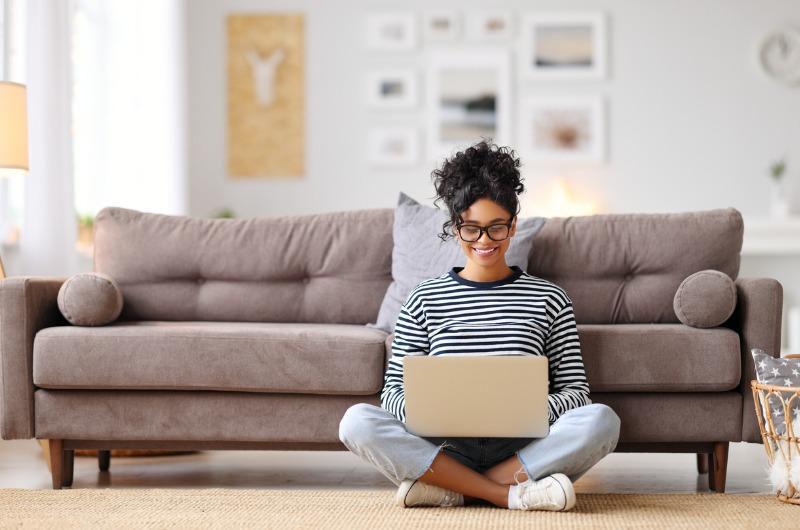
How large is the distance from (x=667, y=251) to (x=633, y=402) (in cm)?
55

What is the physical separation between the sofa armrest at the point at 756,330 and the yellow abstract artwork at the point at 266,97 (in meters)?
4.21

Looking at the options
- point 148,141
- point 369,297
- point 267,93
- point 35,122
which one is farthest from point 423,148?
point 369,297

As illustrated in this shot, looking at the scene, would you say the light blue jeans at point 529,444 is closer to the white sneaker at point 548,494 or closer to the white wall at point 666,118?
the white sneaker at point 548,494

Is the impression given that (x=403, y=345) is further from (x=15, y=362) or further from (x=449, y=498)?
(x=15, y=362)

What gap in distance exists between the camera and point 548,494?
2.13 m

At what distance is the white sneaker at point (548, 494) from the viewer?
2.12 meters

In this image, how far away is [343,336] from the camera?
2.60 m

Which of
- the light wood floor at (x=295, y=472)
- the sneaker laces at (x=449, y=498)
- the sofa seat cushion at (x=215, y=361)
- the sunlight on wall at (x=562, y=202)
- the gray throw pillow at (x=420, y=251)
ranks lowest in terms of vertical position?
the light wood floor at (x=295, y=472)

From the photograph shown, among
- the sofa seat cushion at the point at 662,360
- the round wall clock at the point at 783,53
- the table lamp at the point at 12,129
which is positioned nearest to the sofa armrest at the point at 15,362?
the table lamp at the point at 12,129

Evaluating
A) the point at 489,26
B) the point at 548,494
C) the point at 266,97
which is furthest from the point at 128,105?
the point at 548,494

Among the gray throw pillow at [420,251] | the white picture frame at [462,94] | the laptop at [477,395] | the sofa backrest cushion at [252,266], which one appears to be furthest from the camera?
the white picture frame at [462,94]

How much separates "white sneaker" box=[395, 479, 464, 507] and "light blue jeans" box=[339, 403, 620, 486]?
0.09ft

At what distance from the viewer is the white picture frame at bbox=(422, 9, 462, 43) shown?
6332 mm

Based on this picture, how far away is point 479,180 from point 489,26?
424 centimetres
